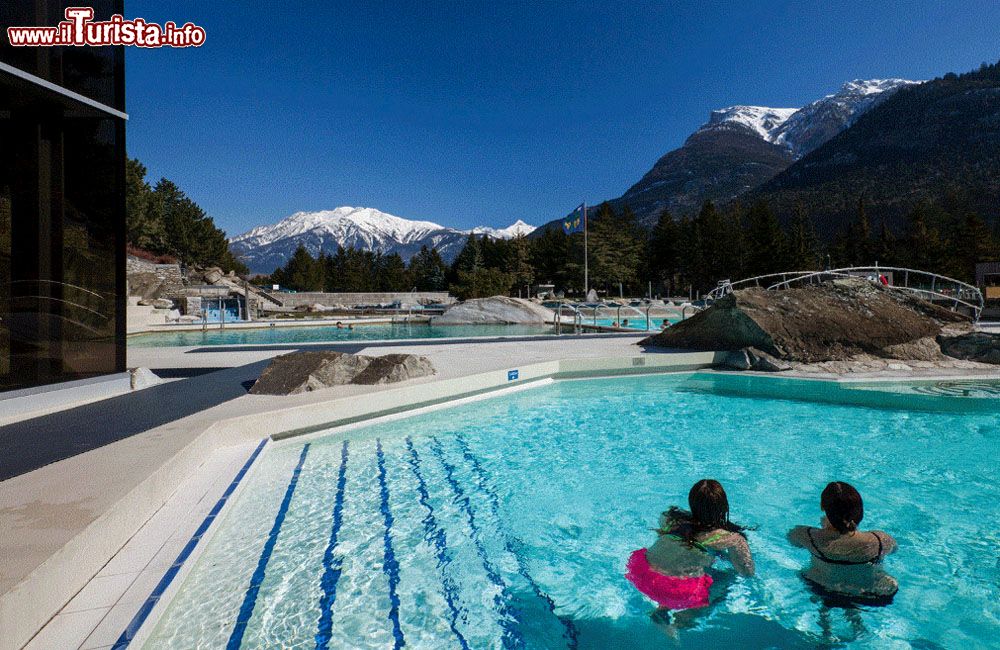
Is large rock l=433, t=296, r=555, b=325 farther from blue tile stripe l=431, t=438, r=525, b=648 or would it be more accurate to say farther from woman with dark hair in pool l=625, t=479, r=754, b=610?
woman with dark hair in pool l=625, t=479, r=754, b=610

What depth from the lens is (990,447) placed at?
5469 mm

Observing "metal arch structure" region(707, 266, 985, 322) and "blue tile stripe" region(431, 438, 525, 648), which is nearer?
"blue tile stripe" region(431, 438, 525, 648)

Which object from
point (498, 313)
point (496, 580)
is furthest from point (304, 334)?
point (496, 580)

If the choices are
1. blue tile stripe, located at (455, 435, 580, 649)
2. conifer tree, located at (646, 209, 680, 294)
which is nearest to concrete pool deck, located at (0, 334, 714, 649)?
blue tile stripe, located at (455, 435, 580, 649)

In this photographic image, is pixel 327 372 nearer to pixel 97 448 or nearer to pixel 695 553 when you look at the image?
pixel 97 448

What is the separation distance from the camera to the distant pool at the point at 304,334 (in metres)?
16.8

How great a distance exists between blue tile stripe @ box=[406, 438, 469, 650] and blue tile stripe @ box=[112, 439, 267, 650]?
1372mm

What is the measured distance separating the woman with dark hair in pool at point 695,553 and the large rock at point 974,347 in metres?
10.2

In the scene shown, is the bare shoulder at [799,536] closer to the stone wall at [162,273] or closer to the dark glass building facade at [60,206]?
the dark glass building facade at [60,206]

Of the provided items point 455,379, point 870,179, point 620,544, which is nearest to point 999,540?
point 620,544

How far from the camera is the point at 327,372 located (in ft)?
22.1

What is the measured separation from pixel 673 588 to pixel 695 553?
9.0 inches

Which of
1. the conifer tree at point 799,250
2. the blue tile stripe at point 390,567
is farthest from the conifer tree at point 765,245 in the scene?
the blue tile stripe at point 390,567

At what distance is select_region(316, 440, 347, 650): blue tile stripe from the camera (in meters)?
2.39
